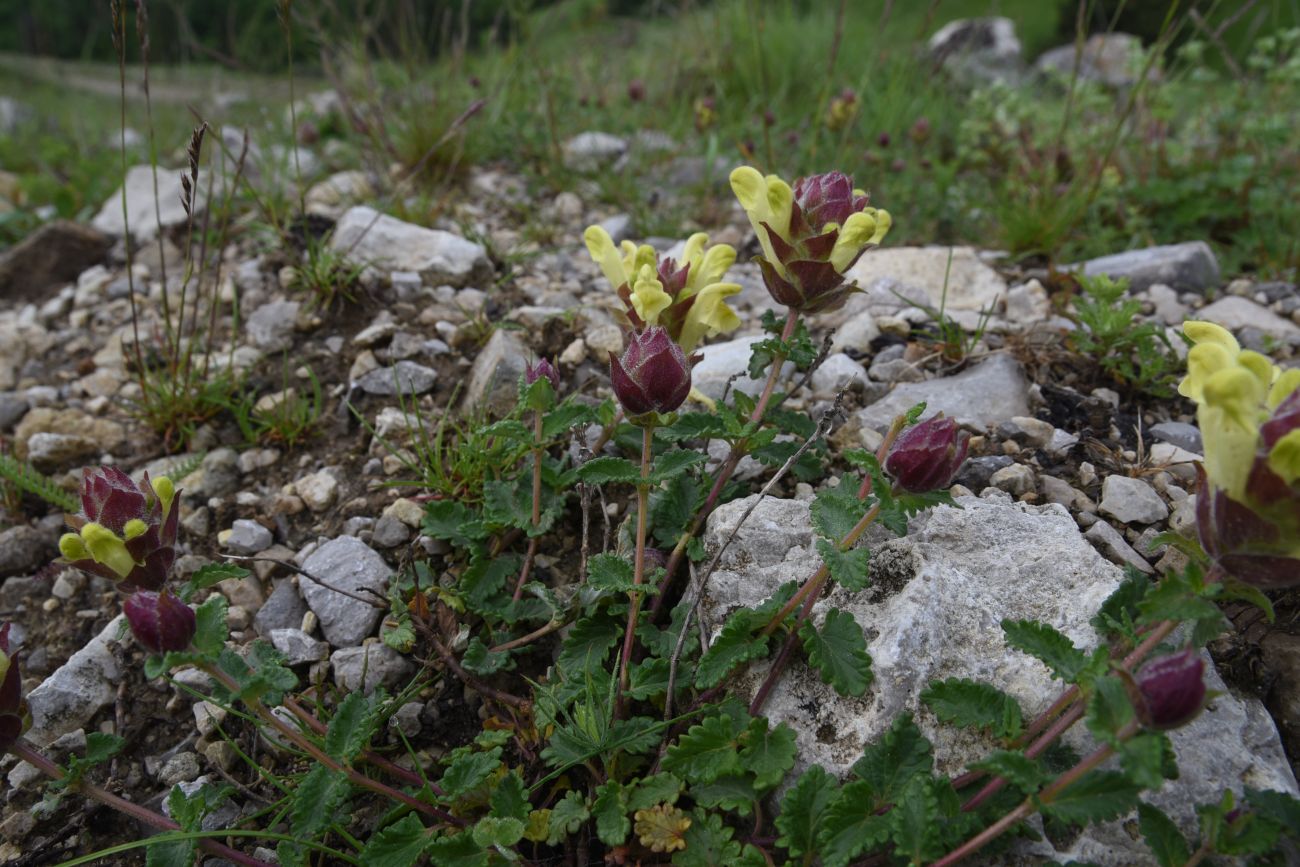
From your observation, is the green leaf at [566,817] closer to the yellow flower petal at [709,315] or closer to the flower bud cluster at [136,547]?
the flower bud cluster at [136,547]

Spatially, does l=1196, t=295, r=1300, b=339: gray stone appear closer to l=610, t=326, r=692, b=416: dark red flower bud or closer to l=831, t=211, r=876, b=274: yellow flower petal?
l=831, t=211, r=876, b=274: yellow flower petal

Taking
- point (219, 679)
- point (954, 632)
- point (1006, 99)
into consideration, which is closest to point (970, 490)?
point (954, 632)

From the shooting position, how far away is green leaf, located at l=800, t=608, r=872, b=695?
1594mm

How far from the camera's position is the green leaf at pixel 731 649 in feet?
5.41

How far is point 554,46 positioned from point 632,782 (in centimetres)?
660

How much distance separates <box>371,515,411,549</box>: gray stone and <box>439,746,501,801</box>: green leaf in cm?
73

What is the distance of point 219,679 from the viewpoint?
61.5 inches

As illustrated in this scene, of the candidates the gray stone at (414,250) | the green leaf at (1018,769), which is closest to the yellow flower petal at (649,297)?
the green leaf at (1018,769)

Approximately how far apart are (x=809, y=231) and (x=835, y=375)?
770mm

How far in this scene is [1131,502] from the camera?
76.4 inches

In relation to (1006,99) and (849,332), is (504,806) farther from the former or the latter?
(1006,99)

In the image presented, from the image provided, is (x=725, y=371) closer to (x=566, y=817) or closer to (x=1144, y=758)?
(x=566, y=817)

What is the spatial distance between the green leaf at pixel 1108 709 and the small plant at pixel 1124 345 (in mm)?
1309

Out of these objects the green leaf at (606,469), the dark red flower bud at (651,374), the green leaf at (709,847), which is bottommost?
the green leaf at (709,847)
